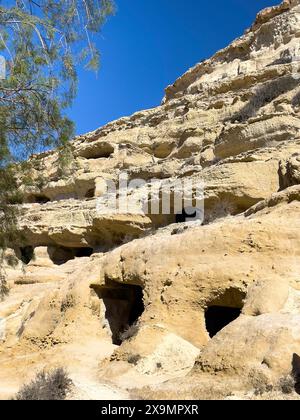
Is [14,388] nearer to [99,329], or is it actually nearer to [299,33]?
[99,329]

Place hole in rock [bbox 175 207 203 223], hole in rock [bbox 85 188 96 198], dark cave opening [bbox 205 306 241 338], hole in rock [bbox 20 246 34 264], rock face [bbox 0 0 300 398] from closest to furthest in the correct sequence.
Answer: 1. rock face [bbox 0 0 300 398]
2. dark cave opening [bbox 205 306 241 338]
3. hole in rock [bbox 175 207 203 223]
4. hole in rock [bbox 20 246 34 264]
5. hole in rock [bbox 85 188 96 198]

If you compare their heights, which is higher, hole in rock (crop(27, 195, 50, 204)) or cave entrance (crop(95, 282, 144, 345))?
hole in rock (crop(27, 195, 50, 204))

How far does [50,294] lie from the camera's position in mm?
13484

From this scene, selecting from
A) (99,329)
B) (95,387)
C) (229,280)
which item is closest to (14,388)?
(95,387)

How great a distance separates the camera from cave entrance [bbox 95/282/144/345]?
41.5 ft

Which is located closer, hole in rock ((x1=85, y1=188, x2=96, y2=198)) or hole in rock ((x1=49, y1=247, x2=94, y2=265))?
hole in rock ((x1=49, y1=247, x2=94, y2=265))

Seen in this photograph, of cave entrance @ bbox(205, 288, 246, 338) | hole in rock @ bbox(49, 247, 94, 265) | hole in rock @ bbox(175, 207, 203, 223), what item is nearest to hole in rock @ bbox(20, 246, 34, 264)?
hole in rock @ bbox(49, 247, 94, 265)

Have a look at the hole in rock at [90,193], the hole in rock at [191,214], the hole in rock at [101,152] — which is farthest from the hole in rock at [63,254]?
the hole in rock at [101,152]

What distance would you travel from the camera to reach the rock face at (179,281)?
8.00m

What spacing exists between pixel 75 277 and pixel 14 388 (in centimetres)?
480

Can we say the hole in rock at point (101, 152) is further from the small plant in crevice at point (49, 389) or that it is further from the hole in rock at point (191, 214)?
the small plant in crevice at point (49, 389)

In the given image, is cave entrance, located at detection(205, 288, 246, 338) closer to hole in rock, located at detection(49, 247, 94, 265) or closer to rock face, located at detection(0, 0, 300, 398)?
rock face, located at detection(0, 0, 300, 398)

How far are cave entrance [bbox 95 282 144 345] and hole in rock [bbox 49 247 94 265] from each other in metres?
10.0

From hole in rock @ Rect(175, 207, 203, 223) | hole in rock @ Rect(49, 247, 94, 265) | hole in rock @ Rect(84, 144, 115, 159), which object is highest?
hole in rock @ Rect(84, 144, 115, 159)
